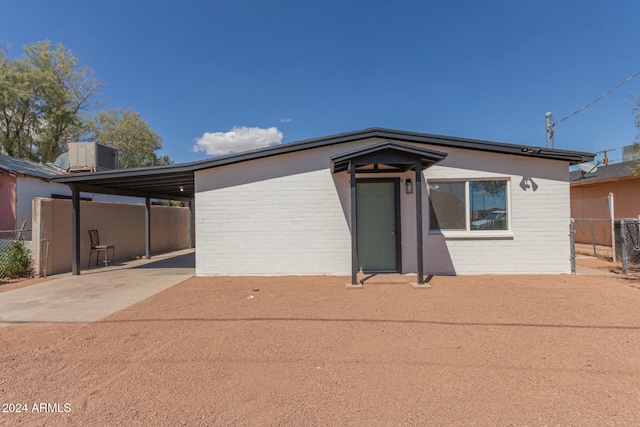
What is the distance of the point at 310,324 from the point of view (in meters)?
4.31

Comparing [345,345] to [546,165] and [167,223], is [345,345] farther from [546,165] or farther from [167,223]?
[167,223]

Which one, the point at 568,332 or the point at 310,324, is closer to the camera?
the point at 568,332

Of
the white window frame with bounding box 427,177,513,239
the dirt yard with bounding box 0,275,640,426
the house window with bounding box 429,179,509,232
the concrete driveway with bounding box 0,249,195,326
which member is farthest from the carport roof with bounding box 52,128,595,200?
the dirt yard with bounding box 0,275,640,426

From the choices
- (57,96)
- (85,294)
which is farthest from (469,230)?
(57,96)

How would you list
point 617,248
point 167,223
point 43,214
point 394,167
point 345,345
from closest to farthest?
point 345,345 → point 394,167 → point 43,214 → point 617,248 → point 167,223

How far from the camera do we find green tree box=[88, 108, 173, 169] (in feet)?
92.3

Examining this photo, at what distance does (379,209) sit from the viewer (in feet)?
25.3

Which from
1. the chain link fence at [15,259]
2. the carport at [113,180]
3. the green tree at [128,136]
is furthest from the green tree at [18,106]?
the chain link fence at [15,259]

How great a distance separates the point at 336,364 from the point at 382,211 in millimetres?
4950

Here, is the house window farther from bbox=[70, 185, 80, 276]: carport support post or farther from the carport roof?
bbox=[70, 185, 80, 276]: carport support post

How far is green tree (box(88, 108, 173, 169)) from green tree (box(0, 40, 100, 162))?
4.71 m

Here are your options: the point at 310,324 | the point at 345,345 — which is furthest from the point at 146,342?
the point at 345,345

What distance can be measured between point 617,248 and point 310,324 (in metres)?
10.1

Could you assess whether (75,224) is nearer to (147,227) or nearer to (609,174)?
(147,227)
